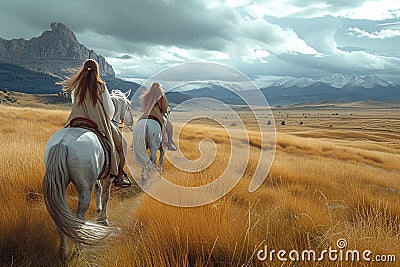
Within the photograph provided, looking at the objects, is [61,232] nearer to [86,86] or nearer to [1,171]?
[86,86]

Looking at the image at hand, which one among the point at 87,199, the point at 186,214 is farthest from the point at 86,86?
the point at 186,214

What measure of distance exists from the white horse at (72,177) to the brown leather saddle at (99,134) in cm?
29

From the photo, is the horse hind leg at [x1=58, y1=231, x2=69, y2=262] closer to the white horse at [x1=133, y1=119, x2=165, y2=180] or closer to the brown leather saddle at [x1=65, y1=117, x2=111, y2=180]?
the brown leather saddle at [x1=65, y1=117, x2=111, y2=180]

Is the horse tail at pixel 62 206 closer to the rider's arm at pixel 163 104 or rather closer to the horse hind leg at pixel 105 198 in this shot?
the horse hind leg at pixel 105 198

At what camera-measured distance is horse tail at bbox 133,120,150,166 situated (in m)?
7.79

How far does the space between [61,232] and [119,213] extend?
7.46 feet

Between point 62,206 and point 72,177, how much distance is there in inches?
16.5

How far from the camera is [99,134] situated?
459cm

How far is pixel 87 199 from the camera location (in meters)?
3.97

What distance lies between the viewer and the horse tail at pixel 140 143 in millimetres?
7789

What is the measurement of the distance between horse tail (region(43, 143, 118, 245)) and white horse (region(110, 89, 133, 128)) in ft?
13.2

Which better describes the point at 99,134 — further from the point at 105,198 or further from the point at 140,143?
the point at 140,143

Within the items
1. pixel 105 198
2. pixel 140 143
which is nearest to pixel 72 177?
pixel 105 198

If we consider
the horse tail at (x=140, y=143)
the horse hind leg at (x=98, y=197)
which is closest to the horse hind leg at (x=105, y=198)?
the horse hind leg at (x=98, y=197)
